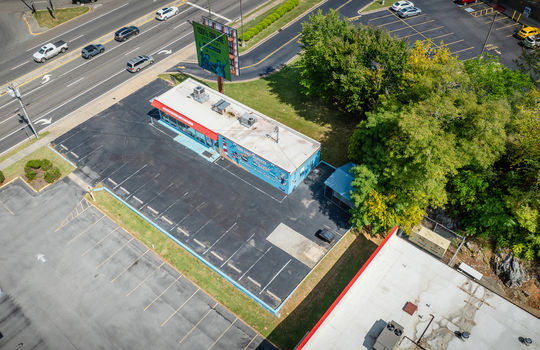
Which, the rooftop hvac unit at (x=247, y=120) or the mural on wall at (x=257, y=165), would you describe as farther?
the rooftop hvac unit at (x=247, y=120)

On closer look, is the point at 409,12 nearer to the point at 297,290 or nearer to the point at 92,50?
the point at 92,50

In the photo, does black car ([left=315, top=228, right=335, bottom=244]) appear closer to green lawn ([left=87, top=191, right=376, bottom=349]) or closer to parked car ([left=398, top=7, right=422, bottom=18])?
green lawn ([left=87, top=191, right=376, bottom=349])

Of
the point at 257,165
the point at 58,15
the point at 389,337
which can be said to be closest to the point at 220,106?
the point at 257,165

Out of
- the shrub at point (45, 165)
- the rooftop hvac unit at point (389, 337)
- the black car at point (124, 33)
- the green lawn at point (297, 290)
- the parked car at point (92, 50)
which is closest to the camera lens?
the rooftop hvac unit at point (389, 337)

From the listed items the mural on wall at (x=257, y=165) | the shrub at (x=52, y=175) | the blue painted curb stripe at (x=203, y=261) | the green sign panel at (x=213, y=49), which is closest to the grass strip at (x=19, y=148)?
the shrub at (x=52, y=175)

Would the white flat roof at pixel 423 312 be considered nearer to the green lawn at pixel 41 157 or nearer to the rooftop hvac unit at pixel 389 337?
the rooftop hvac unit at pixel 389 337

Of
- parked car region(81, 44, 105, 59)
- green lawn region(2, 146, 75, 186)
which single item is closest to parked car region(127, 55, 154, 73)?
parked car region(81, 44, 105, 59)

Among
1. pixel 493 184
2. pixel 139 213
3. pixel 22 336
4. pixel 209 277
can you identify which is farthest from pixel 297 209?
pixel 22 336
